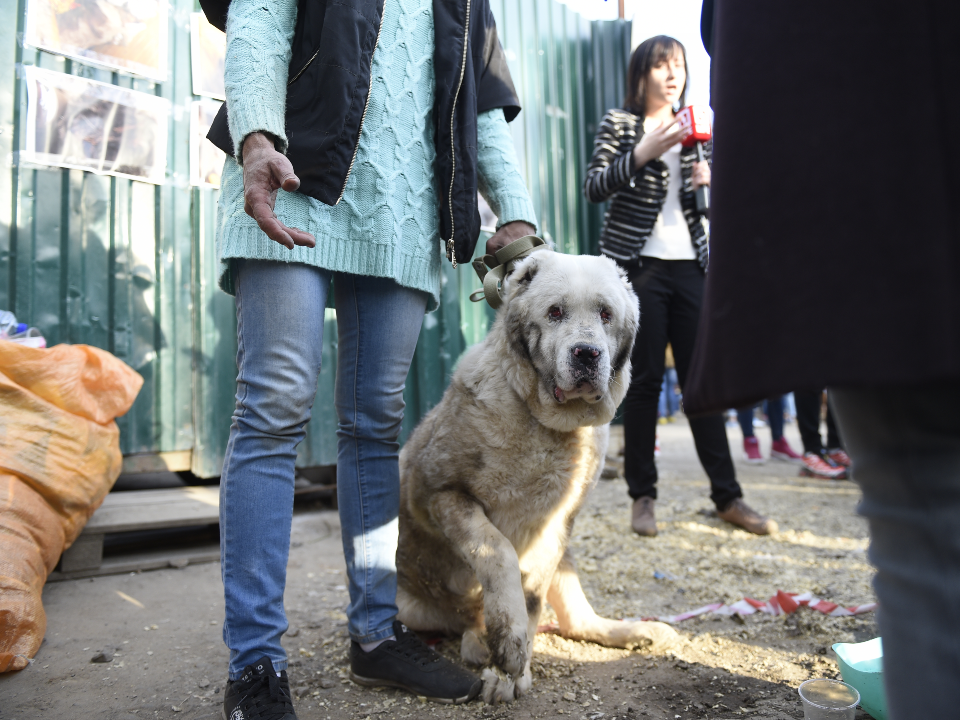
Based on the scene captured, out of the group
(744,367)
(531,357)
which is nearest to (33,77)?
(531,357)

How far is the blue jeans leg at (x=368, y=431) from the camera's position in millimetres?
1911

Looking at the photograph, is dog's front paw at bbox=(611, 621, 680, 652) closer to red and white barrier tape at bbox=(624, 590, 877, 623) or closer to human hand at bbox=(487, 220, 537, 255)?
red and white barrier tape at bbox=(624, 590, 877, 623)

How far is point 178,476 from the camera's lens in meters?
4.29

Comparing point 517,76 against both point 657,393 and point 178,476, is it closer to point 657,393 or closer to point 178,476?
point 657,393

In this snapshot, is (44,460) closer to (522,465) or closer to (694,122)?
(522,465)

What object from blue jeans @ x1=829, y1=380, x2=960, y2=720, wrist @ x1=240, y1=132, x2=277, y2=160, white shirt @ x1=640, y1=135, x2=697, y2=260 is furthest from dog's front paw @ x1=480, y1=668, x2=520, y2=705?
white shirt @ x1=640, y1=135, x2=697, y2=260

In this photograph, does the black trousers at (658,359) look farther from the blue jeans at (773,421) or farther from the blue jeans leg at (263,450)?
the blue jeans at (773,421)

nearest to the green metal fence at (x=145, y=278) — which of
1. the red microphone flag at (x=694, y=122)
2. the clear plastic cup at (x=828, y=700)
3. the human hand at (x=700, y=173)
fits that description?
the human hand at (x=700, y=173)

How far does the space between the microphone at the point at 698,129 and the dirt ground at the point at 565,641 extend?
190 centimetres

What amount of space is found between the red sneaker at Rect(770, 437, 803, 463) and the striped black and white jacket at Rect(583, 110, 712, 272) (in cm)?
411

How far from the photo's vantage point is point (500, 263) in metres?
2.24

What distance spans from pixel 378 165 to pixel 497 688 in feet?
5.24

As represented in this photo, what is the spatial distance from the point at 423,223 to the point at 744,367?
1.42 m

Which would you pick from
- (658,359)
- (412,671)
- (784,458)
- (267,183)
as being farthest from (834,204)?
(784,458)
